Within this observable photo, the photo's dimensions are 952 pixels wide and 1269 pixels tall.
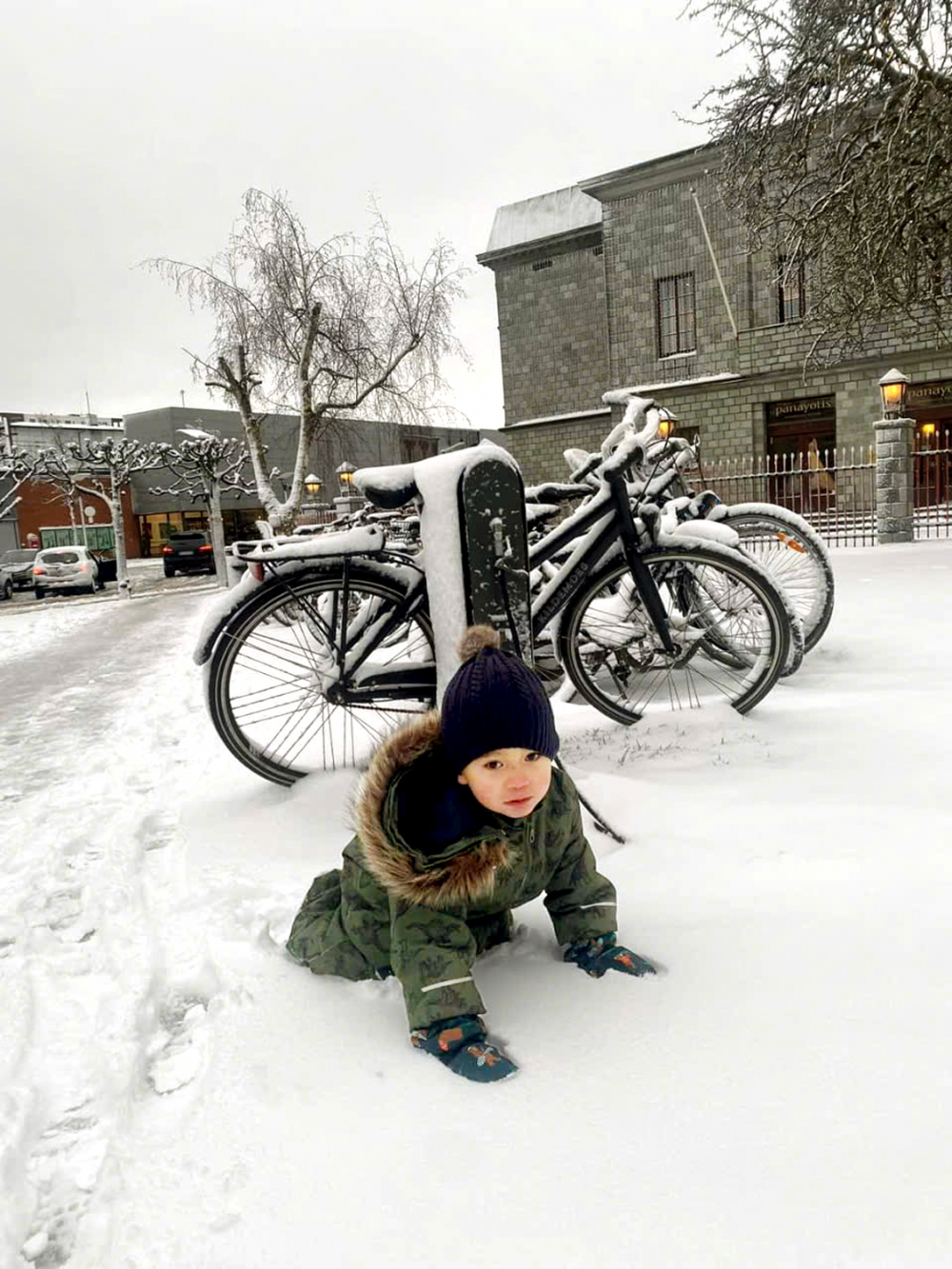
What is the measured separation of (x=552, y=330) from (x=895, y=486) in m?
16.3

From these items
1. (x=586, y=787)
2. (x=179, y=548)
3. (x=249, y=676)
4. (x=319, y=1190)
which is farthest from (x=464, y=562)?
(x=179, y=548)

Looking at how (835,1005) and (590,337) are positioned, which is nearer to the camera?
(835,1005)

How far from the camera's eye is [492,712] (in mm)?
1551

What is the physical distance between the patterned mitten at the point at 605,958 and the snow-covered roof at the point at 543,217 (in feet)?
86.4

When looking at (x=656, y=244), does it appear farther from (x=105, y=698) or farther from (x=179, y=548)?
(x=105, y=698)

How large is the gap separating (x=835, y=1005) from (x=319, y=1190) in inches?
40.7

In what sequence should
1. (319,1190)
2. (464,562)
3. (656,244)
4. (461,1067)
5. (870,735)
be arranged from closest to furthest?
(319,1190) → (461,1067) → (464,562) → (870,735) → (656,244)

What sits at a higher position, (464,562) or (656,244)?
(656,244)

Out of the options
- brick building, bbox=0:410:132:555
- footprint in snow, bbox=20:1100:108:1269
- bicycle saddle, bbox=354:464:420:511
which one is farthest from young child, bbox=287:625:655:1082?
brick building, bbox=0:410:132:555

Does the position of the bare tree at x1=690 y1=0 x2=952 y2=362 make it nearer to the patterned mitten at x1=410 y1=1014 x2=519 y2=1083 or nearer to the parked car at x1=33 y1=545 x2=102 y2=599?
the patterned mitten at x1=410 y1=1014 x2=519 y2=1083

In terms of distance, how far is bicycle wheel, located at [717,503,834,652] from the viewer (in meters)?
4.49

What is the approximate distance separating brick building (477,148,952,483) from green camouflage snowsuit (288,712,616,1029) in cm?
2038

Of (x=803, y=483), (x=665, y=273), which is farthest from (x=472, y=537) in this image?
(x=665, y=273)

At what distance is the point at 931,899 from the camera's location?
195 cm
